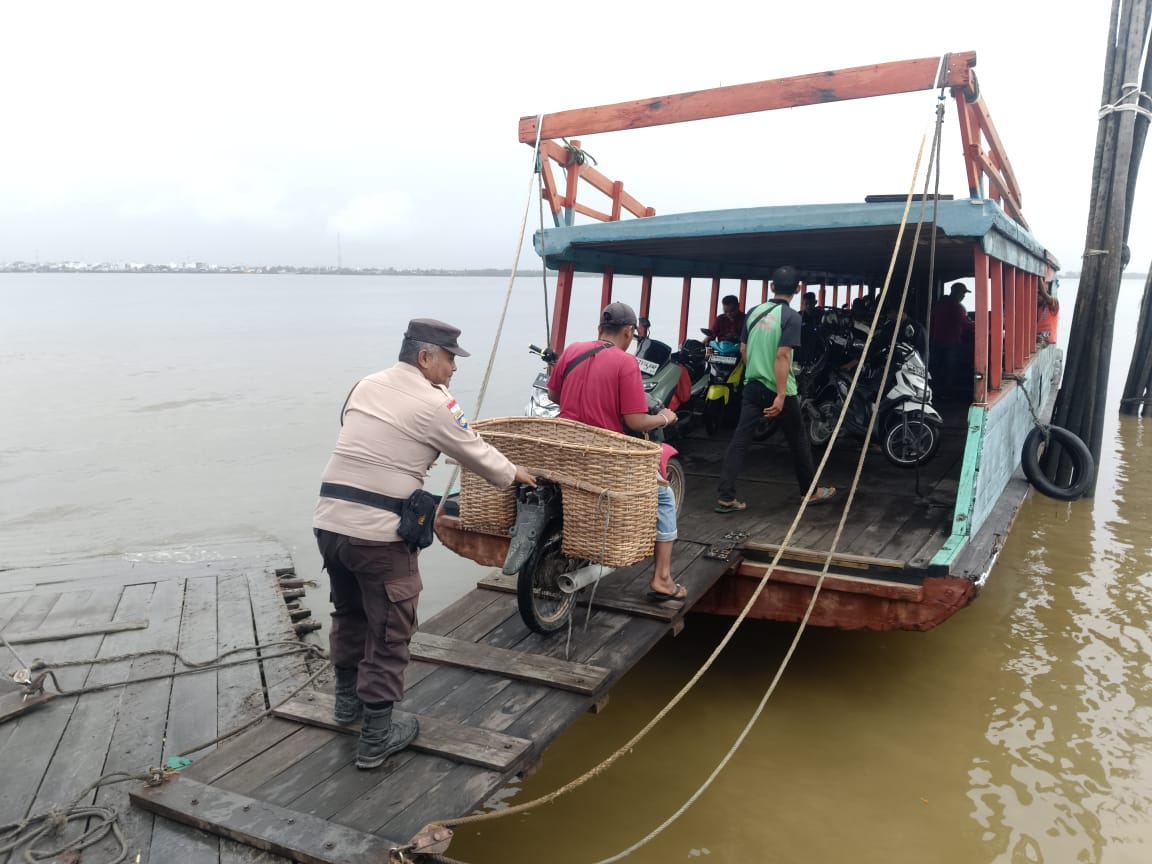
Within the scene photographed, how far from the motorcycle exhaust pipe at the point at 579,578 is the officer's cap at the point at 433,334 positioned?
1.45 meters

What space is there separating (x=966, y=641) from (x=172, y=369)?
78.1 feet

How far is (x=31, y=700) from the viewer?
4289mm

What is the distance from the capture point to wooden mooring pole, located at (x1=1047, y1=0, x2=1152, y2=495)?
869 cm

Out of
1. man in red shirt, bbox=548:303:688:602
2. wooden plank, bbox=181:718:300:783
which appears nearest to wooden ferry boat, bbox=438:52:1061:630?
man in red shirt, bbox=548:303:688:602

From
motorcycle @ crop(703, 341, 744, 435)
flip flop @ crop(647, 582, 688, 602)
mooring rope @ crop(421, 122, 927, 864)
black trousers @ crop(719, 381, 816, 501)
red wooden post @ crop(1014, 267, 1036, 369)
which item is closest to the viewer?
mooring rope @ crop(421, 122, 927, 864)

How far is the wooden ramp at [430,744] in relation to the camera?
2.78 meters

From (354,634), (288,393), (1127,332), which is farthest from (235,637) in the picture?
(1127,332)

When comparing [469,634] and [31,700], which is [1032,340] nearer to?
[469,634]

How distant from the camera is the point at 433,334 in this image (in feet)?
10.2

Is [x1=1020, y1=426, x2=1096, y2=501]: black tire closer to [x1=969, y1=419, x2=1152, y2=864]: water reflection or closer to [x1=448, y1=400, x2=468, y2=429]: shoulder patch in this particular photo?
[x1=969, y1=419, x2=1152, y2=864]: water reflection

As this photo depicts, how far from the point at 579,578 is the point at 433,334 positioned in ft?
5.56

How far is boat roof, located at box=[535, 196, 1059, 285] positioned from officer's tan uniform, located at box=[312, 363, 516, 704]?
120 inches

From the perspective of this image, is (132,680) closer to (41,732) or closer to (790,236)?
(41,732)

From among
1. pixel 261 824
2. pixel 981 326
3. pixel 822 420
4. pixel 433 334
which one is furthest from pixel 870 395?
pixel 261 824
